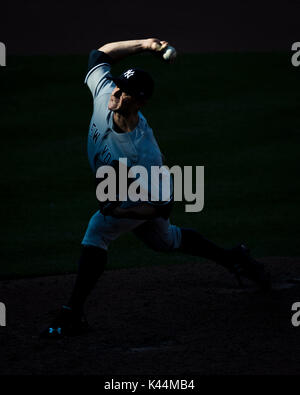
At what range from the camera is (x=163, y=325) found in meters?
4.63

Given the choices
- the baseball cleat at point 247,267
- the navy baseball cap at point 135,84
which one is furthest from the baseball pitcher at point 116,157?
the baseball cleat at point 247,267

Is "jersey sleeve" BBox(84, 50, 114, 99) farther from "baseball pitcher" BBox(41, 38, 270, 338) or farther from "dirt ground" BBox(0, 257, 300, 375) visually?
"dirt ground" BBox(0, 257, 300, 375)

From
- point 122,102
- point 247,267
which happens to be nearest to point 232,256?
point 247,267

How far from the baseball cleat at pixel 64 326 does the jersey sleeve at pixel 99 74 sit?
51.7 inches

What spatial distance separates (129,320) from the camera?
15.6 ft

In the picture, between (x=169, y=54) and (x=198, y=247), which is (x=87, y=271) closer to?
(x=198, y=247)

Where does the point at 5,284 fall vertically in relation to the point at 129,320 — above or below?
above

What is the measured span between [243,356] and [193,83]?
866 centimetres

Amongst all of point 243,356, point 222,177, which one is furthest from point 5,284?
point 222,177

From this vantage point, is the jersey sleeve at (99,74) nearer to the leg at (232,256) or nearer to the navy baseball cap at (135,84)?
the navy baseball cap at (135,84)

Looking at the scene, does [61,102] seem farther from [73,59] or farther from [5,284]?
[5,284]

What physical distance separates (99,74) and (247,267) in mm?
1597

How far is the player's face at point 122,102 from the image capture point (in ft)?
14.1

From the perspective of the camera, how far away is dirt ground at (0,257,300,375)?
3.90 meters
